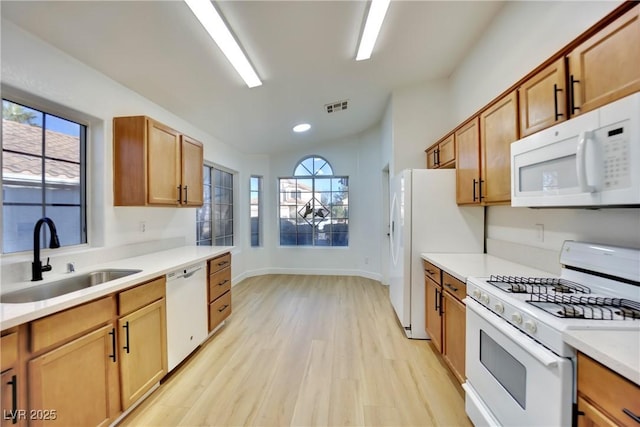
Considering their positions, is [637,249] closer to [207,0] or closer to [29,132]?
[207,0]

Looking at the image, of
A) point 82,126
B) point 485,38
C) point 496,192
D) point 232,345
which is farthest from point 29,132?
point 485,38

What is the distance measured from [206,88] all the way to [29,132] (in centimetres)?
144

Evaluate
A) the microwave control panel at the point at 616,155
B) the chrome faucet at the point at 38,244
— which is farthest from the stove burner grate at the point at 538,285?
the chrome faucet at the point at 38,244

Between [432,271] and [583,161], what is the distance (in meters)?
1.59

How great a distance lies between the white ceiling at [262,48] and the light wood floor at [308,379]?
258 centimetres

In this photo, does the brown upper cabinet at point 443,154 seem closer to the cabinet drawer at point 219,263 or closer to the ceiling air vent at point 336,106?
the ceiling air vent at point 336,106

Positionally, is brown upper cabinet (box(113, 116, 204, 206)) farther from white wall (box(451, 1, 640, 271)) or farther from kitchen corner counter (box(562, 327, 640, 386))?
white wall (box(451, 1, 640, 271))

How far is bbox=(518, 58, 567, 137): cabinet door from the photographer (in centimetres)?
144

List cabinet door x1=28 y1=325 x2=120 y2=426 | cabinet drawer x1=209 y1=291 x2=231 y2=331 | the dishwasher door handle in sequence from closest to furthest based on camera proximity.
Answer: cabinet door x1=28 y1=325 x2=120 y2=426
the dishwasher door handle
cabinet drawer x1=209 y1=291 x2=231 y2=331

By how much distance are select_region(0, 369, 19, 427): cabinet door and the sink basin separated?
62cm

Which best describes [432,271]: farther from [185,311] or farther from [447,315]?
[185,311]

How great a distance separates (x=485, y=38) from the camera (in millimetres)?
2719

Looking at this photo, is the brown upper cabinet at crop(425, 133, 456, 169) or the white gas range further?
the brown upper cabinet at crop(425, 133, 456, 169)

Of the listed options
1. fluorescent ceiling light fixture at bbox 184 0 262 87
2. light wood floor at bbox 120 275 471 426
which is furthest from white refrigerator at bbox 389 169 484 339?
fluorescent ceiling light fixture at bbox 184 0 262 87
